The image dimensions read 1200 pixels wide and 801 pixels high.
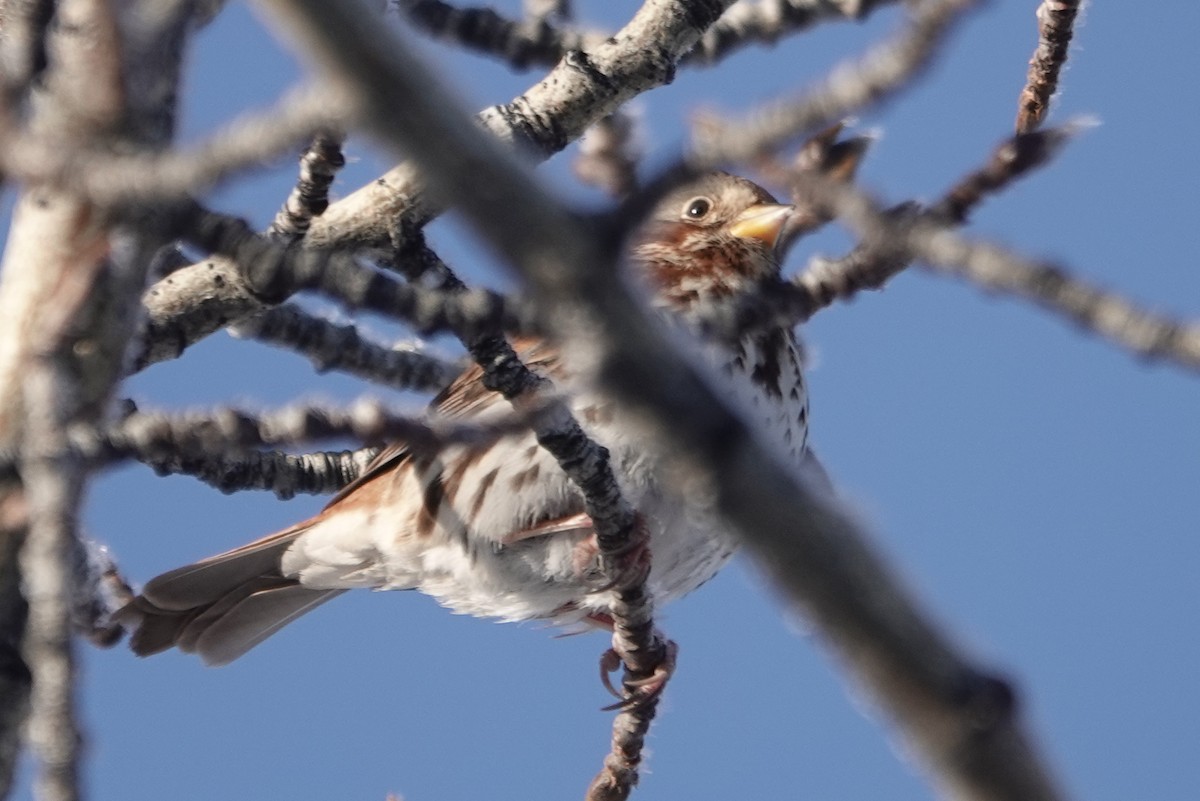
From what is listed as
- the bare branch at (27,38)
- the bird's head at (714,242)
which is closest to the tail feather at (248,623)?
the bird's head at (714,242)

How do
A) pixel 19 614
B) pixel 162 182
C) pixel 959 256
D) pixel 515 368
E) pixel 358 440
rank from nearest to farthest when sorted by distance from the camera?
1. pixel 959 256
2. pixel 162 182
3. pixel 358 440
4. pixel 19 614
5. pixel 515 368

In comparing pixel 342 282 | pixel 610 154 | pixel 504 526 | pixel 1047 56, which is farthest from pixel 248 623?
pixel 342 282

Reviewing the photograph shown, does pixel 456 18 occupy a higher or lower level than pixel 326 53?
lower

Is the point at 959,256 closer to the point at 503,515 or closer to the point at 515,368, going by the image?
the point at 515,368

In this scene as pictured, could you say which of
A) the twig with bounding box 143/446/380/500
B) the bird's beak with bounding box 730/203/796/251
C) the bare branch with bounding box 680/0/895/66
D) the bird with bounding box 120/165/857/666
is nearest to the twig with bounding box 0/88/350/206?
the twig with bounding box 143/446/380/500

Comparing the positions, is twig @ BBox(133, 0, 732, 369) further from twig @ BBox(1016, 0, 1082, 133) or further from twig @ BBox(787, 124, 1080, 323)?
twig @ BBox(787, 124, 1080, 323)

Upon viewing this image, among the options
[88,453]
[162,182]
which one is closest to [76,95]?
[162,182]

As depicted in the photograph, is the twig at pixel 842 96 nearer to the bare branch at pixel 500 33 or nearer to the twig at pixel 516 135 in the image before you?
the twig at pixel 516 135
